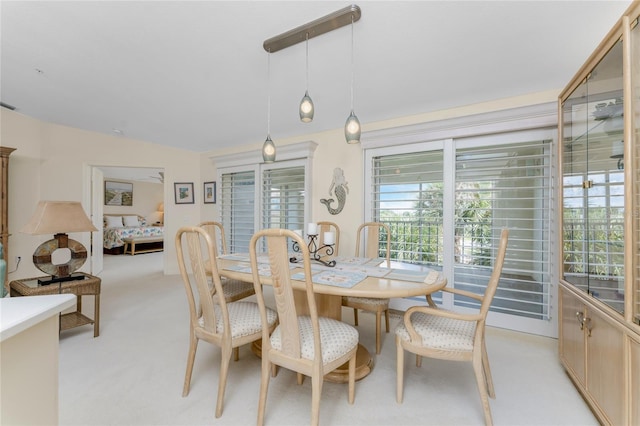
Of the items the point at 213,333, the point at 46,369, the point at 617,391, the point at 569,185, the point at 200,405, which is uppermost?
the point at 569,185

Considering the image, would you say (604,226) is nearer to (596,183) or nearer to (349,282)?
(596,183)

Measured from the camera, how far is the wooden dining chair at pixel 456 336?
1.41 m

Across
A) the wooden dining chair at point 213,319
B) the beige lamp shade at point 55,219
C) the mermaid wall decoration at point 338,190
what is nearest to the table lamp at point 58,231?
the beige lamp shade at point 55,219

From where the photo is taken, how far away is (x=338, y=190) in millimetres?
3557

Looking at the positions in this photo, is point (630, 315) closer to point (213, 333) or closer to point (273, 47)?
point (213, 333)

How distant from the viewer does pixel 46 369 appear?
87cm

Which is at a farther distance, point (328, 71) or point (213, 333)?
point (328, 71)

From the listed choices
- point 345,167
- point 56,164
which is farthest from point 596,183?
point 56,164

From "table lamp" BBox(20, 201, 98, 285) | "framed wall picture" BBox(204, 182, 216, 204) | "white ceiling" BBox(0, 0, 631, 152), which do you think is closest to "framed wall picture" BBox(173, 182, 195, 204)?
"framed wall picture" BBox(204, 182, 216, 204)

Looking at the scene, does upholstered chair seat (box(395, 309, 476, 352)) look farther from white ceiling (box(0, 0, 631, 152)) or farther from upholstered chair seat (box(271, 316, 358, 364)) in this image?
white ceiling (box(0, 0, 631, 152))

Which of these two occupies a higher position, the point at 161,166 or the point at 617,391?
the point at 161,166

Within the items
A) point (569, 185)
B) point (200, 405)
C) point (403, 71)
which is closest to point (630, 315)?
point (569, 185)

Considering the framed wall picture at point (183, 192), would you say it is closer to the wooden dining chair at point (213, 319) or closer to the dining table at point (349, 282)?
the dining table at point (349, 282)

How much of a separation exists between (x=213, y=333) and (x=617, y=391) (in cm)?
207
